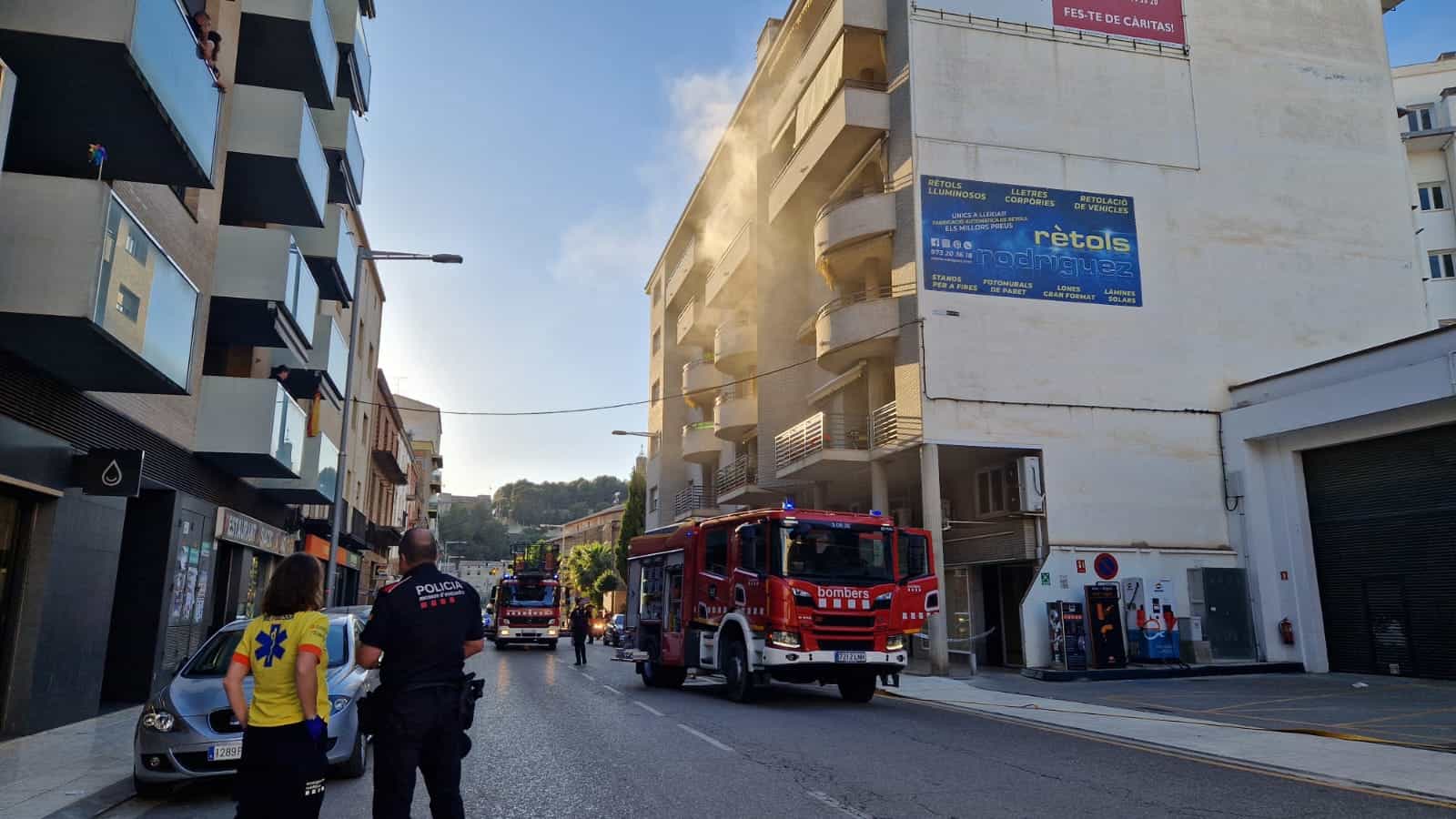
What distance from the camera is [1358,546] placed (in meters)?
20.5

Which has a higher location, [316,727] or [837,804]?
[316,727]

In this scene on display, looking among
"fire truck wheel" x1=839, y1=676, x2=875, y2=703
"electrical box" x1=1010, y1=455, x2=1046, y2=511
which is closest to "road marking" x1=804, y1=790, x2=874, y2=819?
"fire truck wheel" x1=839, y1=676, x2=875, y2=703

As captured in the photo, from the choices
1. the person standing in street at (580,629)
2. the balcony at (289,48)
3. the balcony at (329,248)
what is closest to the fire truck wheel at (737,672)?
the person standing in street at (580,629)

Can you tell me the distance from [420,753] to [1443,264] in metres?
44.0

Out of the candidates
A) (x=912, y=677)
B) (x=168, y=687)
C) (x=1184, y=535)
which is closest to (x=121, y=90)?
(x=168, y=687)

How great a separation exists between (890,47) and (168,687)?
2341cm

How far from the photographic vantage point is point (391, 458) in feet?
147

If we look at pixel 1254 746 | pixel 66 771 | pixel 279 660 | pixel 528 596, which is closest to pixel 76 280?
pixel 66 771

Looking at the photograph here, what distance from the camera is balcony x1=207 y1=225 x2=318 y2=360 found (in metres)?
16.4

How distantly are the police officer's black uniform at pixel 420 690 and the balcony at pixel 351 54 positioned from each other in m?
20.4

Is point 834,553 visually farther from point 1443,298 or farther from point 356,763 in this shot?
point 1443,298

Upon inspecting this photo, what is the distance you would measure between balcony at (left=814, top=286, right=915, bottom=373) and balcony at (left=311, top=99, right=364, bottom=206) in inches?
503

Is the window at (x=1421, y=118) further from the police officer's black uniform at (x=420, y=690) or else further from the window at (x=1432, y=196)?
the police officer's black uniform at (x=420, y=690)

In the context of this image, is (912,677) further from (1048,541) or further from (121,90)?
(121,90)
